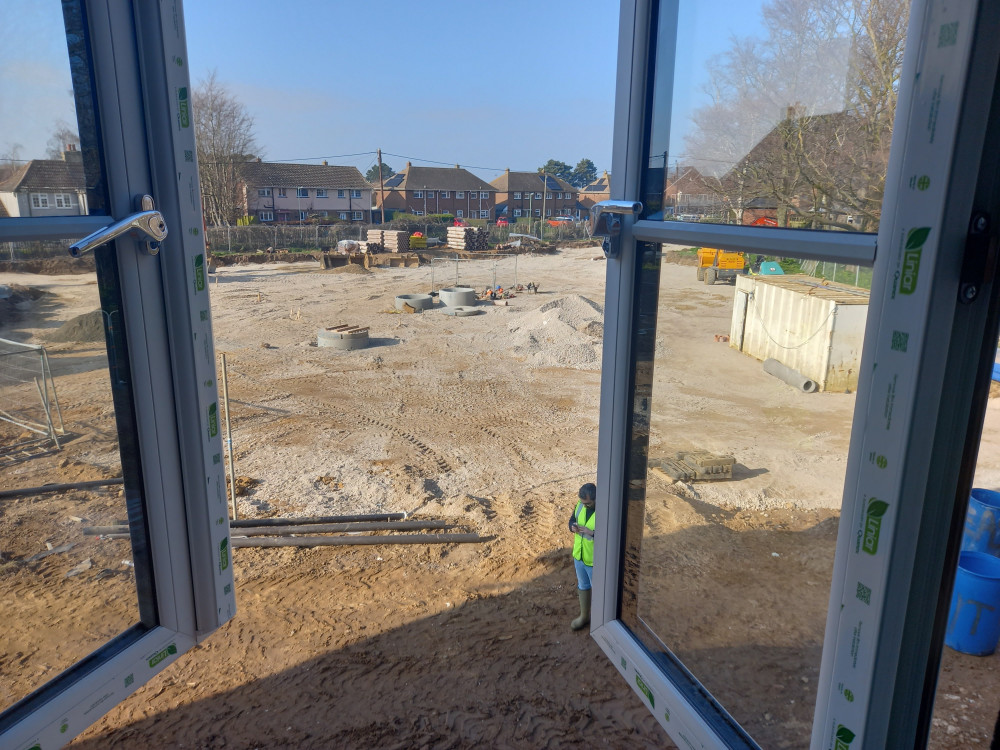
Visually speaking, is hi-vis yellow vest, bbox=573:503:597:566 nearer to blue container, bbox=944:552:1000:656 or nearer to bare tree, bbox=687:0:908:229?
blue container, bbox=944:552:1000:656

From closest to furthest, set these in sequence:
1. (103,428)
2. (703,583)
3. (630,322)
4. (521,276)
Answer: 1. (103,428)
2. (630,322)
3. (703,583)
4. (521,276)

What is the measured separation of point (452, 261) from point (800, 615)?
3164 centimetres

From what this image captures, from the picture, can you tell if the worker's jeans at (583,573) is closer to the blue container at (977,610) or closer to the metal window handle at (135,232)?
the blue container at (977,610)

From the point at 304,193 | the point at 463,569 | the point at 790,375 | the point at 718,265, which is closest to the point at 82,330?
the point at 718,265

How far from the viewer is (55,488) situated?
1878mm

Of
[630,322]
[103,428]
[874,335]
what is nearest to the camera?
[874,335]

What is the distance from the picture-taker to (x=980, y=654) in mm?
4465

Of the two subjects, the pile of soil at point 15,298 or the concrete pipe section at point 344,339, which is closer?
the pile of soil at point 15,298

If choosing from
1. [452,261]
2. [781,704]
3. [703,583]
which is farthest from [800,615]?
[452,261]

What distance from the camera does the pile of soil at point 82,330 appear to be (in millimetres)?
1774

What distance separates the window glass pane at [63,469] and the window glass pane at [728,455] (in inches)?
59.6

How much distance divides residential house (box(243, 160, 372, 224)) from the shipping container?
44.4m

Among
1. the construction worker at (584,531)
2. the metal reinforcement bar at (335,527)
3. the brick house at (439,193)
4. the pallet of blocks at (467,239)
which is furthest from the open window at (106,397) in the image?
the brick house at (439,193)

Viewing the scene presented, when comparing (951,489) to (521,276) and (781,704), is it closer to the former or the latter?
(781,704)
